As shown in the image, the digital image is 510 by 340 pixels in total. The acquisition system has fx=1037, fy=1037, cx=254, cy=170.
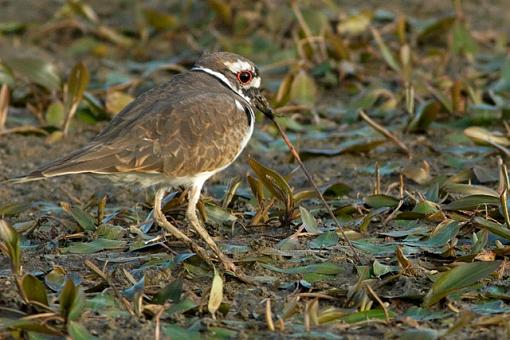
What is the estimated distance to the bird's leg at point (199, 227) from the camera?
5253 millimetres

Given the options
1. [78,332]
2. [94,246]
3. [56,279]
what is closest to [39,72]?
[94,246]

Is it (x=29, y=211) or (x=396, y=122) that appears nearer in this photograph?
(x=29, y=211)

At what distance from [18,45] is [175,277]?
619cm

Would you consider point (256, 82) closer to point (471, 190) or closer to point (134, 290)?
point (471, 190)

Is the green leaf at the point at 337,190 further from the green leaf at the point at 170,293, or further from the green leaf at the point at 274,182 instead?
the green leaf at the point at 170,293

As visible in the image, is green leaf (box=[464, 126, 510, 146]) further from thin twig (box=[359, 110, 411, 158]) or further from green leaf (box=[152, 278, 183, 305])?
green leaf (box=[152, 278, 183, 305])

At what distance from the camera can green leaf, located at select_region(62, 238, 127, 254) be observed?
568 centimetres

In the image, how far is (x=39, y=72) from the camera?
27.7ft

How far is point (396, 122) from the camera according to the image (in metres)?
8.57

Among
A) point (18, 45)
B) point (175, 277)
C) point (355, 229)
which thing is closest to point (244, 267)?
point (175, 277)

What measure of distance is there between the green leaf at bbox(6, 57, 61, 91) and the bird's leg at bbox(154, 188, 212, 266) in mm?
2744

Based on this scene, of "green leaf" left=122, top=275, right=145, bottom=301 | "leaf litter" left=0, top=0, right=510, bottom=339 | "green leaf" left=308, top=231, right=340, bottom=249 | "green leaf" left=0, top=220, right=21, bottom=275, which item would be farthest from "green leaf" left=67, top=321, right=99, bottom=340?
"green leaf" left=308, top=231, right=340, bottom=249

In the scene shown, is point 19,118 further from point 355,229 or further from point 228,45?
point 355,229

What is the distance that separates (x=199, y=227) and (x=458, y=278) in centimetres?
151
